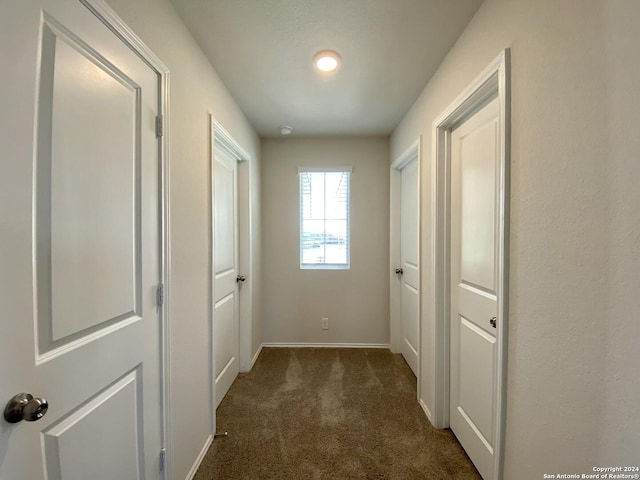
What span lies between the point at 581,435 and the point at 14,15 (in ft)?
6.06

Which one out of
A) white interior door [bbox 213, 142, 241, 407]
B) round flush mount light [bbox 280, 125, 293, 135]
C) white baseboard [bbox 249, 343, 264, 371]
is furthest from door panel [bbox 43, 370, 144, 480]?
round flush mount light [bbox 280, 125, 293, 135]

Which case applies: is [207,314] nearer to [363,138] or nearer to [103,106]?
[103,106]

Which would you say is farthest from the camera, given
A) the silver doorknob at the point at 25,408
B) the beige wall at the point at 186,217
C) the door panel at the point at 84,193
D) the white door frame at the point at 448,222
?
the beige wall at the point at 186,217

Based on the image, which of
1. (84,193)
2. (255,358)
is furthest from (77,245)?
(255,358)

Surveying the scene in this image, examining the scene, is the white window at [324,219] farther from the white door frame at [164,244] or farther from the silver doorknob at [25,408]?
the silver doorknob at [25,408]

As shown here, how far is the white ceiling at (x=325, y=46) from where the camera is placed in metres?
1.33

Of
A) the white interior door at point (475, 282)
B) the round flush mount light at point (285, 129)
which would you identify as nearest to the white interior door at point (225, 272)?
the round flush mount light at point (285, 129)

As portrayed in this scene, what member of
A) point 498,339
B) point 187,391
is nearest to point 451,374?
point 498,339

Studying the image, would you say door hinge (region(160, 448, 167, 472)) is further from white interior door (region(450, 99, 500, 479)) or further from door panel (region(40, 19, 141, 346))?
white interior door (region(450, 99, 500, 479))

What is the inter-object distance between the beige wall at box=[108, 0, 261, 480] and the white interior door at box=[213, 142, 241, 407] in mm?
387

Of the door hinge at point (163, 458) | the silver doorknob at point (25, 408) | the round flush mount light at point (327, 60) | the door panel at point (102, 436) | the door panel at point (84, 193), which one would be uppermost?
the round flush mount light at point (327, 60)

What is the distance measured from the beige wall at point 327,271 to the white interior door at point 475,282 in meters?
1.39

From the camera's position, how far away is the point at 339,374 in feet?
8.49

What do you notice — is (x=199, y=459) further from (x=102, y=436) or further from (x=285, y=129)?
(x=285, y=129)
